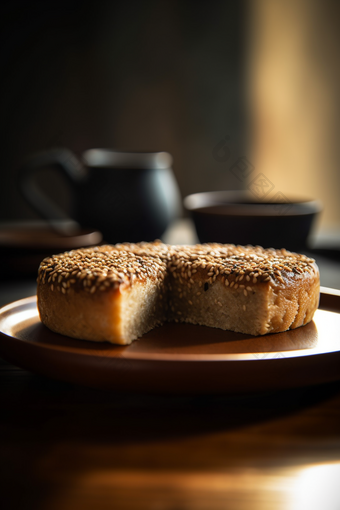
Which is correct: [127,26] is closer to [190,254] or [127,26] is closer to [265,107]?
[265,107]

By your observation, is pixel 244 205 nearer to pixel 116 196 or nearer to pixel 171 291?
pixel 116 196

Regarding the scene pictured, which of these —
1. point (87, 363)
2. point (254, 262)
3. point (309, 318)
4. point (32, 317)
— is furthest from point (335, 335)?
point (32, 317)

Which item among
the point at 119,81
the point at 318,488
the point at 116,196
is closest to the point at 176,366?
the point at 318,488

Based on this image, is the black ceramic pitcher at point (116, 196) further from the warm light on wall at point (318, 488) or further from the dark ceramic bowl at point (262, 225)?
the warm light on wall at point (318, 488)

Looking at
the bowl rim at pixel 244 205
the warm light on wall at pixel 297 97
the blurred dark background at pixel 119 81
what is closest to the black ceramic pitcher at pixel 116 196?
the bowl rim at pixel 244 205

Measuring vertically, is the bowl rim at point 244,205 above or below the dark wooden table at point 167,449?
above

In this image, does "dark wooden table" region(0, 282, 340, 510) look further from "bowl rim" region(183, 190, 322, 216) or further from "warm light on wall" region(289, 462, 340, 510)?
"bowl rim" region(183, 190, 322, 216)
